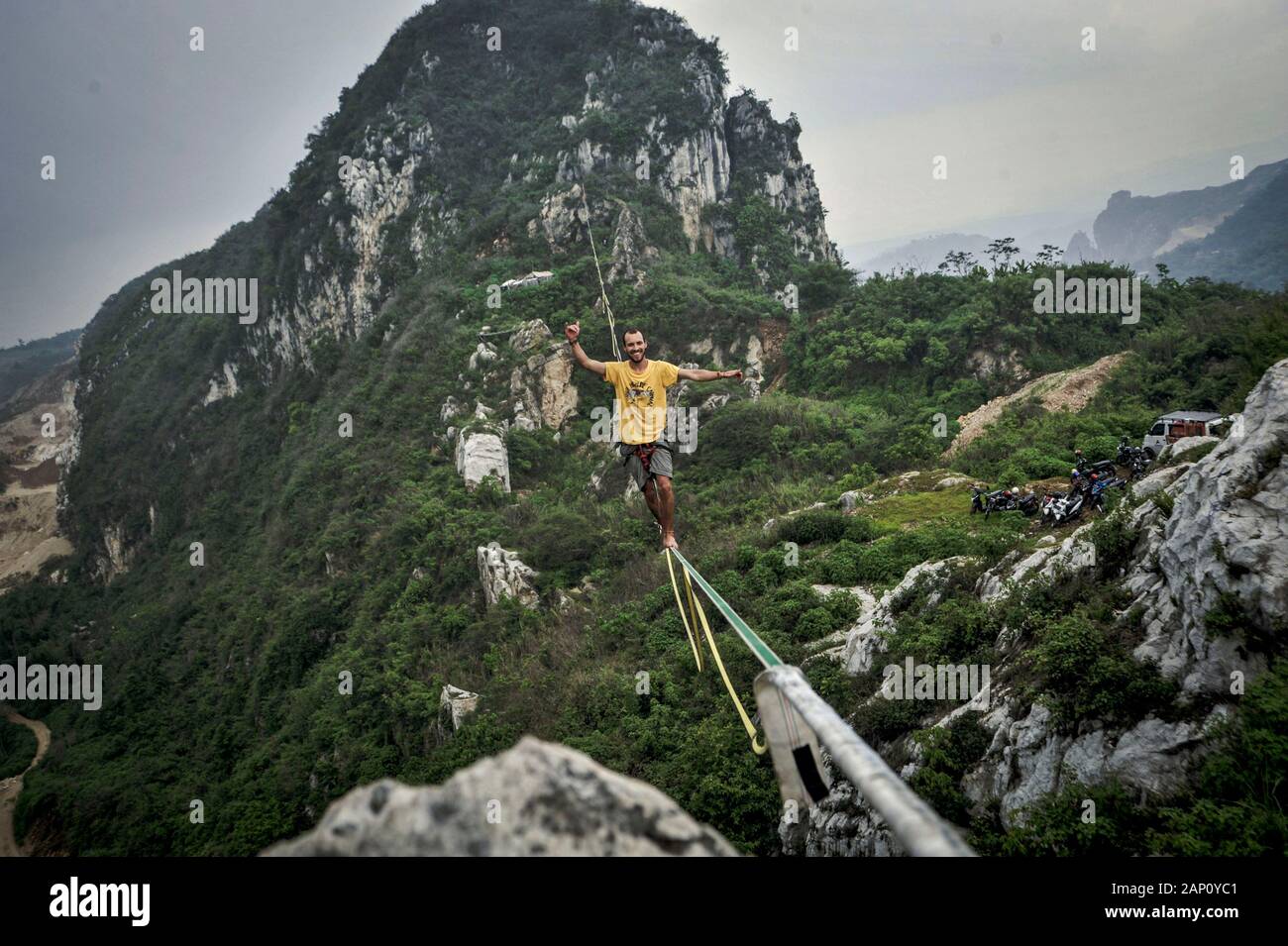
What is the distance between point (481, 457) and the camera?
1027 inches

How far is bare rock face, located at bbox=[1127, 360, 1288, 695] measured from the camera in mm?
4605

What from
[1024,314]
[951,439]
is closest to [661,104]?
[1024,314]

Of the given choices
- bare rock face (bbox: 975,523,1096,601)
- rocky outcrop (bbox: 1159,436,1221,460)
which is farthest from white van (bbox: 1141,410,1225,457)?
bare rock face (bbox: 975,523,1096,601)

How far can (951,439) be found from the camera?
21.6 meters

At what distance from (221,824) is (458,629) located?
7563 mm

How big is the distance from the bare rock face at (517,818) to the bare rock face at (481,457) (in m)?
24.4

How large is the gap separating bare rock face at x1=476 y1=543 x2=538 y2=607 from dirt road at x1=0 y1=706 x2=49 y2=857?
18.4 m

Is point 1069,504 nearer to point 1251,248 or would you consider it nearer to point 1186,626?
point 1186,626

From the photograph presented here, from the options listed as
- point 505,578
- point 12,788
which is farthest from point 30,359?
point 505,578

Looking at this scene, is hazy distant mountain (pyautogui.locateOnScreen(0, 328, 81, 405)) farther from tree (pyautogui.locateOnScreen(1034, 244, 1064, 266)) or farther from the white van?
the white van

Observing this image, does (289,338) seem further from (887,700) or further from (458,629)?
(887,700)

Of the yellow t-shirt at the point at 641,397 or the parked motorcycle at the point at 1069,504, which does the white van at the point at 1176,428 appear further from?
the yellow t-shirt at the point at 641,397

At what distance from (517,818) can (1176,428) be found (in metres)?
16.1

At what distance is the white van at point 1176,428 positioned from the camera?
13.0 meters
